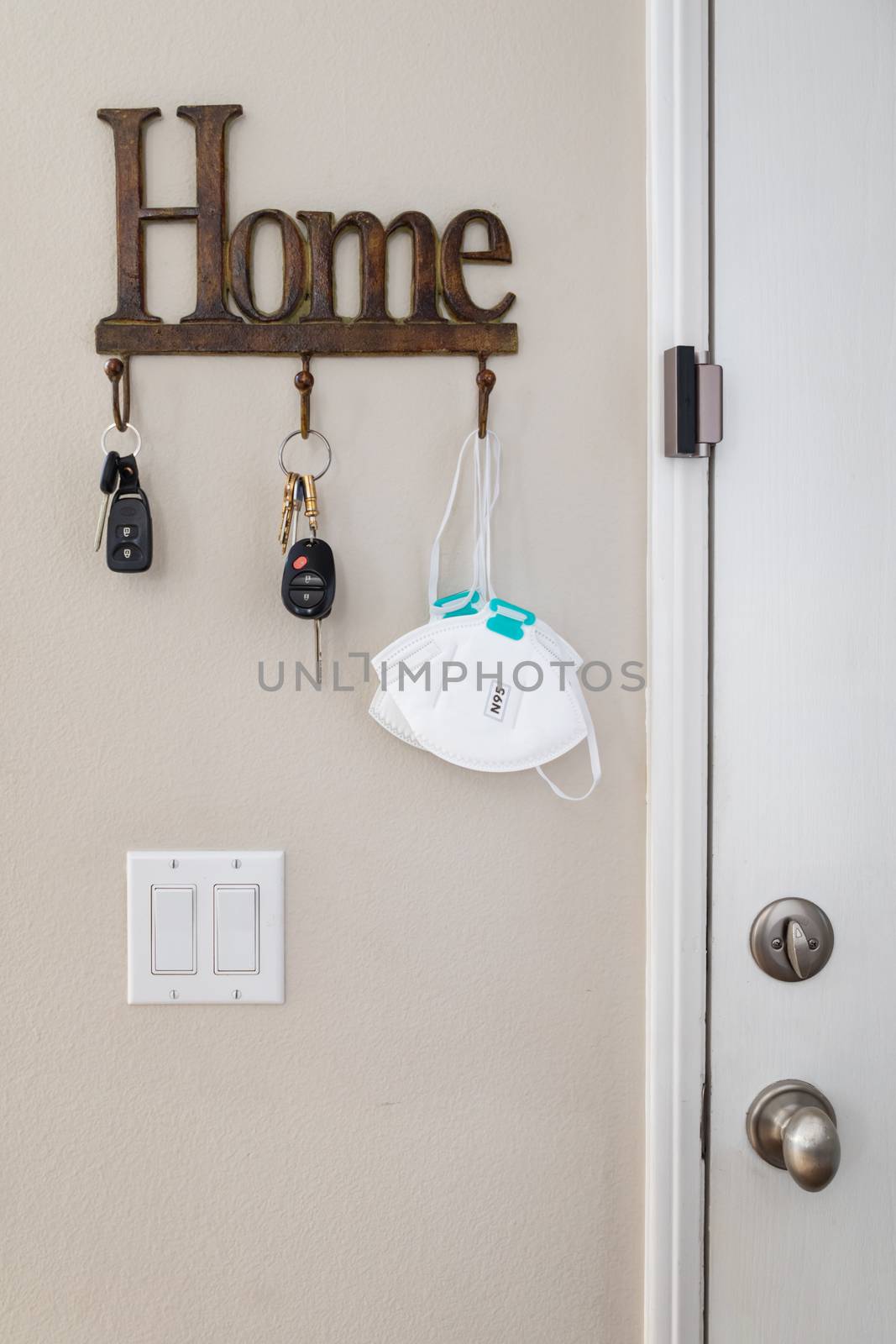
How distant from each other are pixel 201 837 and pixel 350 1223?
367mm

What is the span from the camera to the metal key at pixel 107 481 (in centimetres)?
77

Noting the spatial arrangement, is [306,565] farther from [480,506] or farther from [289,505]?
[480,506]

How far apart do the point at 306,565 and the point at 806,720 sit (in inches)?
17.8

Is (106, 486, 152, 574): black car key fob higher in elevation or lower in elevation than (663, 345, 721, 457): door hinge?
lower

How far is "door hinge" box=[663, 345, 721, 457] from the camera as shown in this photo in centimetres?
79

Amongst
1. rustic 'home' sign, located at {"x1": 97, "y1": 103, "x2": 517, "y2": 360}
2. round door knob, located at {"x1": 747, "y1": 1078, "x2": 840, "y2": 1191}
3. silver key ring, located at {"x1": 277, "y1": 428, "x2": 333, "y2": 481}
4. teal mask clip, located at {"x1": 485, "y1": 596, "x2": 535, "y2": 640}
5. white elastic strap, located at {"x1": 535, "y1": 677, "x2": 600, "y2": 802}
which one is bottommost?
round door knob, located at {"x1": 747, "y1": 1078, "x2": 840, "y2": 1191}

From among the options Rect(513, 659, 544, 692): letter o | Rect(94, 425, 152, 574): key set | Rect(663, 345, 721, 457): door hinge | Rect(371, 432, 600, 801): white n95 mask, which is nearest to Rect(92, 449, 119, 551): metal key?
Rect(94, 425, 152, 574): key set

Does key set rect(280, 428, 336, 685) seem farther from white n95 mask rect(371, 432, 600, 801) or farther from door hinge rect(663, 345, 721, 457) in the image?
door hinge rect(663, 345, 721, 457)

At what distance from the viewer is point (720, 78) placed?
31.1 inches

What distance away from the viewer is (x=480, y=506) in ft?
2.66

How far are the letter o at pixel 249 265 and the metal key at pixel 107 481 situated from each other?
0.17 metres

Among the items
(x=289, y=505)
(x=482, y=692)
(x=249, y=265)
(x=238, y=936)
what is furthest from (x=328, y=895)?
(x=249, y=265)

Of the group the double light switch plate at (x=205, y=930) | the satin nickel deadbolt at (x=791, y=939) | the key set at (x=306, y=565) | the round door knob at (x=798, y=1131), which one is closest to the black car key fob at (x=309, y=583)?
the key set at (x=306, y=565)

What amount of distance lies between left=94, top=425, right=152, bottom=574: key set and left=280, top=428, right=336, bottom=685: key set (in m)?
0.12
